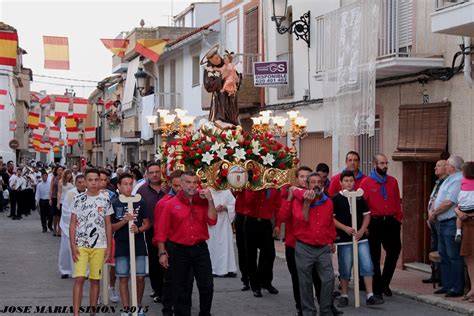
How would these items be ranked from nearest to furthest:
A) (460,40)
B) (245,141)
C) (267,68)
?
1. (245,141)
2. (460,40)
3. (267,68)

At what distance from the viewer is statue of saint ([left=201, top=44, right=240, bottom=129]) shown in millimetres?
16141

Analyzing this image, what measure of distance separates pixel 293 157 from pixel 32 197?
1982cm

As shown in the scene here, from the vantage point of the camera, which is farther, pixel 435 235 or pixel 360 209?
pixel 435 235

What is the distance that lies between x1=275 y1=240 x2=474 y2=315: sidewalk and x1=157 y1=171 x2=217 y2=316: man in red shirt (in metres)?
3.10

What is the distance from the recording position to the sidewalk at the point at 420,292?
33.4 feet

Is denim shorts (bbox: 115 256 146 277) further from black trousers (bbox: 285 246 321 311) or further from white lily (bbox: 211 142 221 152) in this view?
white lily (bbox: 211 142 221 152)

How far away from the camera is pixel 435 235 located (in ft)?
39.3

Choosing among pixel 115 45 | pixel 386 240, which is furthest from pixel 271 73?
pixel 115 45

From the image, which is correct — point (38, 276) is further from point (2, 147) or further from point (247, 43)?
point (2, 147)

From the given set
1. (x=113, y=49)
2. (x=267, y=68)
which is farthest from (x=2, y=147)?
(x=267, y=68)

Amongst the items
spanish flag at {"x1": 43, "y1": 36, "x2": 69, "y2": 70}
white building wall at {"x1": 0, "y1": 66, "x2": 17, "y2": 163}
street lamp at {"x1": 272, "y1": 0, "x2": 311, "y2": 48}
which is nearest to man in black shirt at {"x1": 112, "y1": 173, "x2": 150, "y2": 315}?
street lamp at {"x1": 272, "y1": 0, "x2": 311, "y2": 48}

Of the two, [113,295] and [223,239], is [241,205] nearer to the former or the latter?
[223,239]

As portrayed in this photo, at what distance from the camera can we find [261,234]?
11.6 m

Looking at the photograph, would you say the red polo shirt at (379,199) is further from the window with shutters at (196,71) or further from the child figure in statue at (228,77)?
the window with shutters at (196,71)
